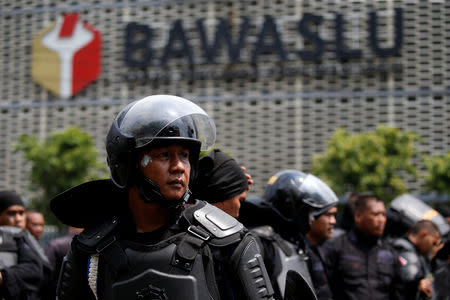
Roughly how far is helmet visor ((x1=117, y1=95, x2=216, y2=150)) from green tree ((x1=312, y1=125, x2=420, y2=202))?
70.2ft

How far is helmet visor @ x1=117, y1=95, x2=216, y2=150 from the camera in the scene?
2.30 meters

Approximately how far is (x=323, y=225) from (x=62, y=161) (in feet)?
73.7

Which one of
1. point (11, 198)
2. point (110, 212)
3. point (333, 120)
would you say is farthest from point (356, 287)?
point (333, 120)

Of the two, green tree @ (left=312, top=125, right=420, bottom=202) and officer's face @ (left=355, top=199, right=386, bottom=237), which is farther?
green tree @ (left=312, top=125, right=420, bottom=202)

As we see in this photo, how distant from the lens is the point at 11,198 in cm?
546

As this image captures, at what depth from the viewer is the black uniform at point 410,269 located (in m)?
5.45

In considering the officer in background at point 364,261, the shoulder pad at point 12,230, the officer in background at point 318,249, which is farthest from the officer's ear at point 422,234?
the shoulder pad at point 12,230

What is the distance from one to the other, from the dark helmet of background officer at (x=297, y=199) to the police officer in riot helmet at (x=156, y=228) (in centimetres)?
202

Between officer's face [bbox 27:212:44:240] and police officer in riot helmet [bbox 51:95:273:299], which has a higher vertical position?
police officer in riot helmet [bbox 51:95:273:299]

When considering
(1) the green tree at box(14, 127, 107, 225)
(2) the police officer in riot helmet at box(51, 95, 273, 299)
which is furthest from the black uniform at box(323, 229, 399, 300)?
(1) the green tree at box(14, 127, 107, 225)

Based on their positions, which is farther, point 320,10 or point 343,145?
point 320,10

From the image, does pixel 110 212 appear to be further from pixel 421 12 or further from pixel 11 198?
pixel 421 12

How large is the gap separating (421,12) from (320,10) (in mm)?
4306

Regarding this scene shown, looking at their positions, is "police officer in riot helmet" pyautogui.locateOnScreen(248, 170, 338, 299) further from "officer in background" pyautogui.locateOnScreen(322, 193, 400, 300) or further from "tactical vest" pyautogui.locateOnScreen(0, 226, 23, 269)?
"tactical vest" pyautogui.locateOnScreen(0, 226, 23, 269)
